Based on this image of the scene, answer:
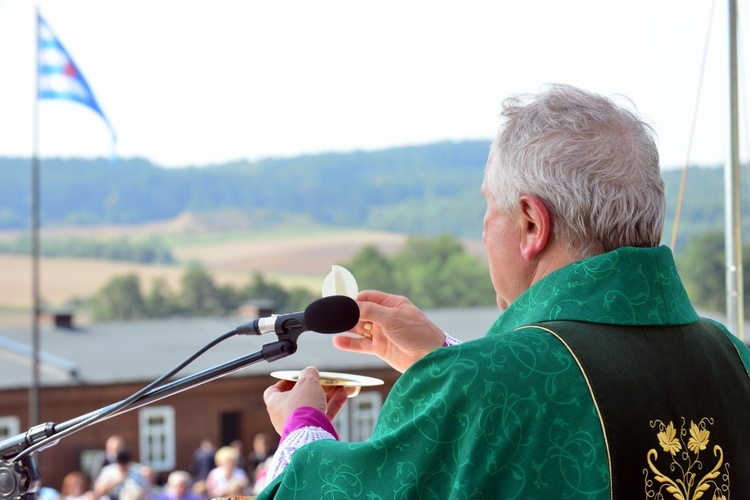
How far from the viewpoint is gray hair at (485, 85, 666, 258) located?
1.71 metres

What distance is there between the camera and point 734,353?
190 cm

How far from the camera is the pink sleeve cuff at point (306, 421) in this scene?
1.89m

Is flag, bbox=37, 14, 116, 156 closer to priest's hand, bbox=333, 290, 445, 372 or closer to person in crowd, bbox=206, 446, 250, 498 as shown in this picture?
person in crowd, bbox=206, 446, 250, 498

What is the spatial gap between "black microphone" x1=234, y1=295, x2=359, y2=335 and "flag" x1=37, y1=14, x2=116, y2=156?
15108 mm

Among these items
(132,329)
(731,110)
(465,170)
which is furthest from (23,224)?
(731,110)

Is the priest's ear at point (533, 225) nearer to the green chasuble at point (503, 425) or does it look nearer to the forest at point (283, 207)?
the green chasuble at point (503, 425)

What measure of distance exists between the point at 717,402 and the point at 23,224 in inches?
2428

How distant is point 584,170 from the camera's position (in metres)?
1.71

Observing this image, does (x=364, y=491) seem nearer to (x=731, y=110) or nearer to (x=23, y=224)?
(x=731, y=110)

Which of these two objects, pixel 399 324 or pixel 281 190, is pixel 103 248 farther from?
pixel 399 324

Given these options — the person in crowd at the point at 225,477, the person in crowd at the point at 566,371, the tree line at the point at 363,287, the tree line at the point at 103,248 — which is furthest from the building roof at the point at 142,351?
the tree line at the point at 103,248

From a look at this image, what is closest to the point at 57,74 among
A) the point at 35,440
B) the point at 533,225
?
the point at 35,440

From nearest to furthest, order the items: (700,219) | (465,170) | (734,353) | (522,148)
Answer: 1. (522,148)
2. (734,353)
3. (700,219)
4. (465,170)

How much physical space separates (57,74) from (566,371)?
16.0 meters
